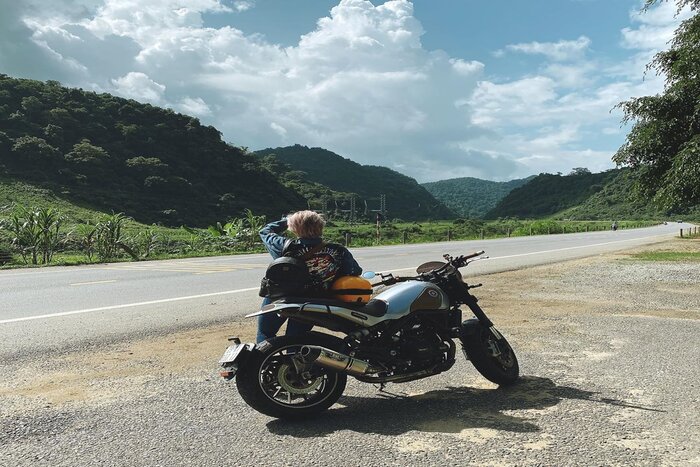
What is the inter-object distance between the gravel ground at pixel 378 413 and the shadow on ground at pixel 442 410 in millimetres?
15

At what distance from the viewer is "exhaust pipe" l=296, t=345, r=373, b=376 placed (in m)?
3.90

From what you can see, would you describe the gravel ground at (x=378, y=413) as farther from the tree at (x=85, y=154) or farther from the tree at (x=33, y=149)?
the tree at (x=85, y=154)

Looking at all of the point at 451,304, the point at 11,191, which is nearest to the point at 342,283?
the point at 451,304

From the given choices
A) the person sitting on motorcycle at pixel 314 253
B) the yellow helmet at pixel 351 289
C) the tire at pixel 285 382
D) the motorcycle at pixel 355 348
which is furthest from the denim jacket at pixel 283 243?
the tire at pixel 285 382

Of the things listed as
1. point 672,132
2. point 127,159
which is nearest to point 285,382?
point 672,132

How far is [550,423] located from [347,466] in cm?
158

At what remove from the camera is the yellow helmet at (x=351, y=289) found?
162 inches

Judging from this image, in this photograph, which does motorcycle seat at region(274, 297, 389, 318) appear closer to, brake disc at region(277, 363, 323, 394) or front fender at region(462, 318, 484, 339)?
brake disc at region(277, 363, 323, 394)

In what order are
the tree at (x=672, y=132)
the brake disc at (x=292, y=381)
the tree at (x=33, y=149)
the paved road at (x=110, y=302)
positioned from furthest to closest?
the tree at (x=33, y=149)
the tree at (x=672, y=132)
the paved road at (x=110, y=302)
the brake disc at (x=292, y=381)

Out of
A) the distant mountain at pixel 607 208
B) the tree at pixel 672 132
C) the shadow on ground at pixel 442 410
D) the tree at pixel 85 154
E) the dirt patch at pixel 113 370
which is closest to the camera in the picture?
the shadow on ground at pixel 442 410

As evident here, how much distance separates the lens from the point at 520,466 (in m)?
3.18

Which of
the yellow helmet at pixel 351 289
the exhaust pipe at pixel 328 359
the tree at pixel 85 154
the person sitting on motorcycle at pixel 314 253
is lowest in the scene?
the exhaust pipe at pixel 328 359

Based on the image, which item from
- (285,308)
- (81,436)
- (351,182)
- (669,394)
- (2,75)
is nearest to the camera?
(81,436)

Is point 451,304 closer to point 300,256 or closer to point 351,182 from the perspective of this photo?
point 300,256
